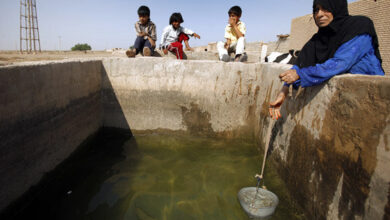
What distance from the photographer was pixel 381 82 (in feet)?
3.90

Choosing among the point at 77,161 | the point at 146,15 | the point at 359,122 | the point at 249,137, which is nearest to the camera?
the point at 359,122

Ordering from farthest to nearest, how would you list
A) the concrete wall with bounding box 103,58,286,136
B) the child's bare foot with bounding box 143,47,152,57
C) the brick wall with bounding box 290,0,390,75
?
the brick wall with bounding box 290,0,390,75
the child's bare foot with bounding box 143,47,152,57
the concrete wall with bounding box 103,58,286,136

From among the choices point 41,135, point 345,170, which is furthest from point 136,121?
point 345,170

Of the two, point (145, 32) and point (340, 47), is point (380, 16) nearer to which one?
point (340, 47)

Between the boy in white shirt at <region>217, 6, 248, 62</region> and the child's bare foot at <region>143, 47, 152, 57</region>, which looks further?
the child's bare foot at <region>143, 47, 152, 57</region>

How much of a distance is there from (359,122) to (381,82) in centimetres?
26

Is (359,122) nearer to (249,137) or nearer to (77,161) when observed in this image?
(249,137)

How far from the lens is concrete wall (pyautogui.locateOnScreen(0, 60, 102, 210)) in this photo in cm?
181

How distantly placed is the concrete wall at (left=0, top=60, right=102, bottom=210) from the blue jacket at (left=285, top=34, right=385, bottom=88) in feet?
8.04

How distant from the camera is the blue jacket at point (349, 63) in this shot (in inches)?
62.7

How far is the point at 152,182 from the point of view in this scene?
246 cm

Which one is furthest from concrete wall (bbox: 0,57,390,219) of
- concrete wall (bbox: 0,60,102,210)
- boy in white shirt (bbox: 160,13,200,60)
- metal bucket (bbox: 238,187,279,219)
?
boy in white shirt (bbox: 160,13,200,60)

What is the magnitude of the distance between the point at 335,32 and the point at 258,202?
164 cm

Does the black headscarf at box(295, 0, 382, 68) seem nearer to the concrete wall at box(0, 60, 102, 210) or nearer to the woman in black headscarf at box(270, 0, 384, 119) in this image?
the woman in black headscarf at box(270, 0, 384, 119)
